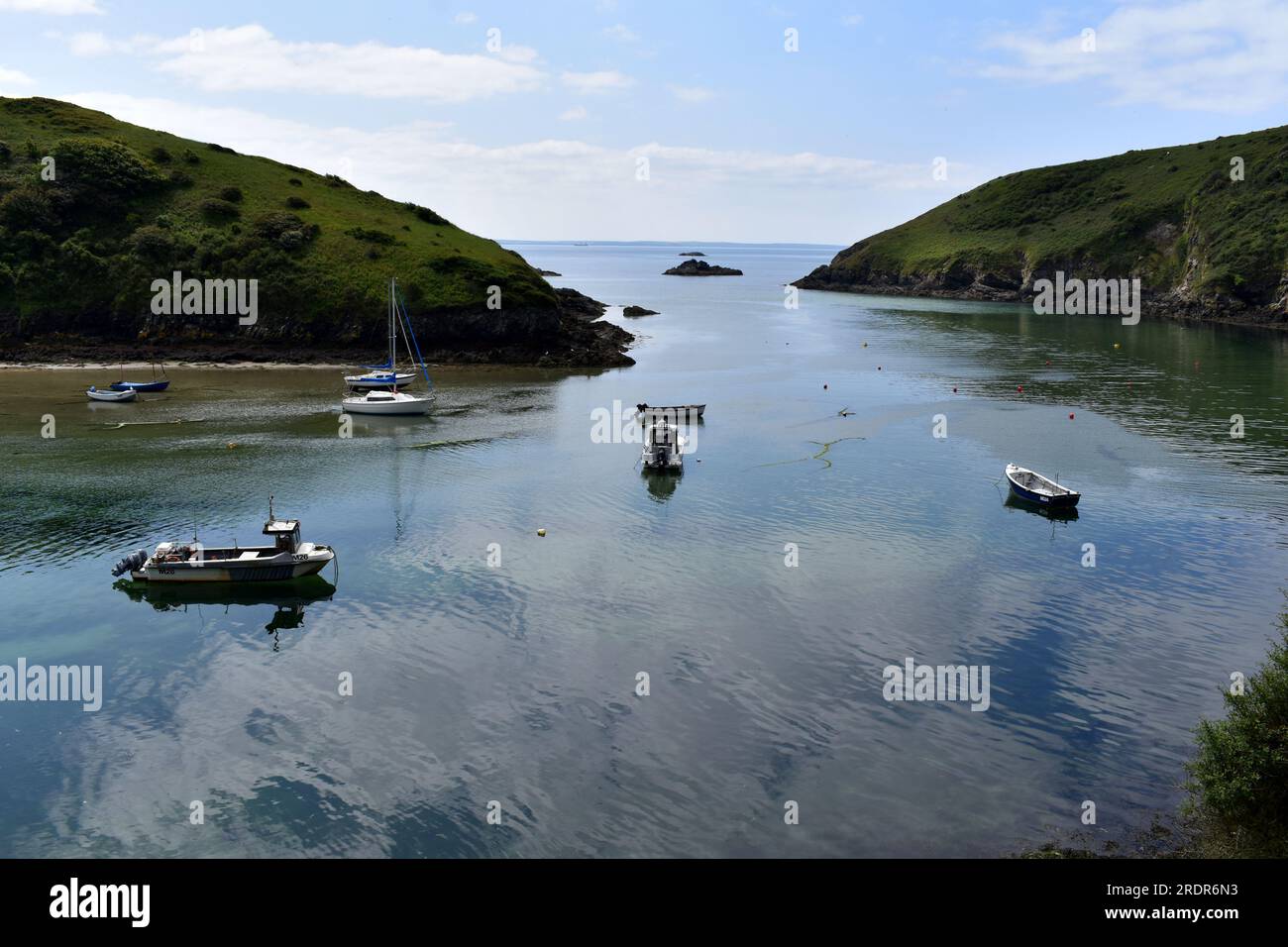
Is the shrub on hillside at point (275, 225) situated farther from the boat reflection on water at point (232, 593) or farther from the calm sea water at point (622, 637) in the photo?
the boat reflection on water at point (232, 593)

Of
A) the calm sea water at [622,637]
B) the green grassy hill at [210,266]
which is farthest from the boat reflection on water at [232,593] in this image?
the green grassy hill at [210,266]

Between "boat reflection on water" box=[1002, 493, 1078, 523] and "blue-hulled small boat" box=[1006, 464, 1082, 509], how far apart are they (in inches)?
8.7

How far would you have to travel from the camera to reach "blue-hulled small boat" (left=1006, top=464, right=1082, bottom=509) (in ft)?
189

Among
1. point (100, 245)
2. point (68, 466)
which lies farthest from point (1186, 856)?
point (100, 245)

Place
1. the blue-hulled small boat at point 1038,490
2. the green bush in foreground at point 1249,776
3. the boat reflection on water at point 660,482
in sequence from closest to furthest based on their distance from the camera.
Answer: the green bush in foreground at point 1249,776 < the blue-hulled small boat at point 1038,490 < the boat reflection on water at point 660,482

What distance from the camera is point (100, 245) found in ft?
416

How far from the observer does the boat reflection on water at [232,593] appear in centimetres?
4484

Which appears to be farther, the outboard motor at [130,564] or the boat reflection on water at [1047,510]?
the boat reflection on water at [1047,510]

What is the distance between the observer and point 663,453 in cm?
6919

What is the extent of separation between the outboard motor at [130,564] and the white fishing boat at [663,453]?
34650 millimetres

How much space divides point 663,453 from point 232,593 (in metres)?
33.2
